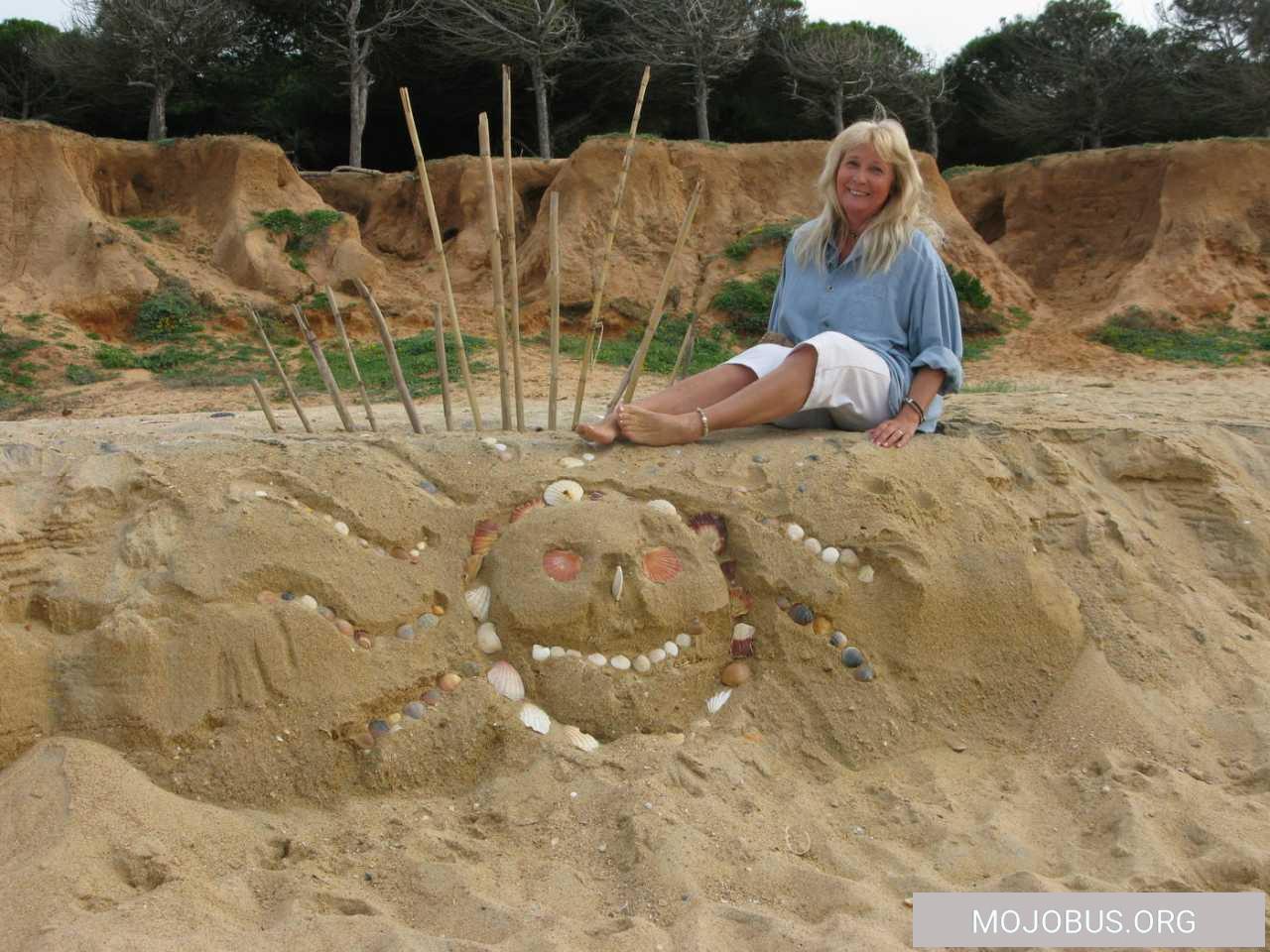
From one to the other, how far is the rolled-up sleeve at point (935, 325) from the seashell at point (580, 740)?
4.15ft

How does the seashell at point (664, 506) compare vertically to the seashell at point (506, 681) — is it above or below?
above

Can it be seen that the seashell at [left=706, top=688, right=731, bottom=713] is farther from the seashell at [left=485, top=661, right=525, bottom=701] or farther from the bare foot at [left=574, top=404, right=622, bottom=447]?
the bare foot at [left=574, top=404, right=622, bottom=447]

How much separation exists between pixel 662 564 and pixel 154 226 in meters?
8.15

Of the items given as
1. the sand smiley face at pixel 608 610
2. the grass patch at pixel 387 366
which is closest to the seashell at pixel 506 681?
the sand smiley face at pixel 608 610

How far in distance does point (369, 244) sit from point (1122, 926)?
9.23 metres

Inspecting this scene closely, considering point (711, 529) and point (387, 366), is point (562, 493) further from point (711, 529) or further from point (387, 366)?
point (387, 366)

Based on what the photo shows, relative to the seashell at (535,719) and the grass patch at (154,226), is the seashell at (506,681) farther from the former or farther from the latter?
the grass patch at (154,226)

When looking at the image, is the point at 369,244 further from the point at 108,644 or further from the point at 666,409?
Result: the point at 108,644

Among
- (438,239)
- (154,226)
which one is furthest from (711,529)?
Result: (154,226)

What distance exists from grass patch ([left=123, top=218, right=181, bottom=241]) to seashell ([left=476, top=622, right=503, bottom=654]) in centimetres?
786

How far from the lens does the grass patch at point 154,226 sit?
902 cm

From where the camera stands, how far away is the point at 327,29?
1196 cm

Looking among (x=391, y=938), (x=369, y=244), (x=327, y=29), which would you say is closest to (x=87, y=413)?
(x=369, y=244)

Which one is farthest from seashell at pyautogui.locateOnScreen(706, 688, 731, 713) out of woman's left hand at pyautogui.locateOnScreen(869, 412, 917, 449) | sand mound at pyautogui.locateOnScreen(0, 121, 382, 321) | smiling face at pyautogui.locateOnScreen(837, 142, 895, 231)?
sand mound at pyautogui.locateOnScreen(0, 121, 382, 321)
